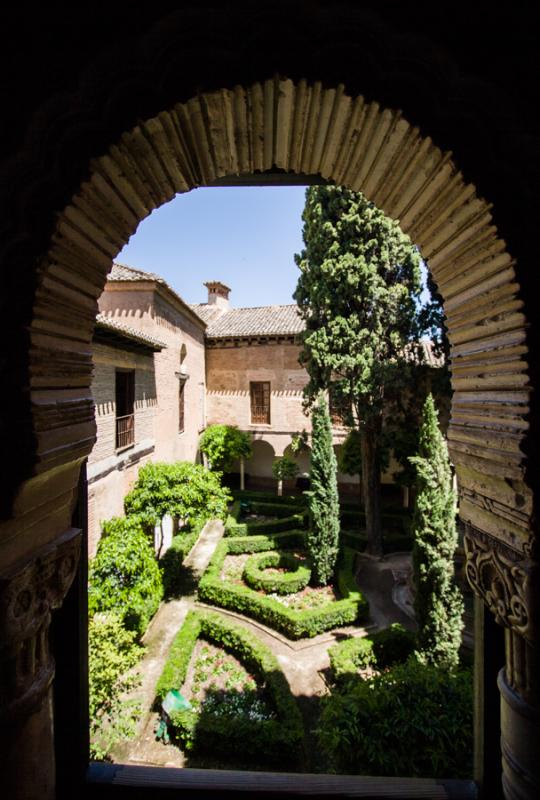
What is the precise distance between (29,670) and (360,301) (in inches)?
470

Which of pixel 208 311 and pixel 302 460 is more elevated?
pixel 208 311

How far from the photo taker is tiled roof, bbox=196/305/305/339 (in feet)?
63.6

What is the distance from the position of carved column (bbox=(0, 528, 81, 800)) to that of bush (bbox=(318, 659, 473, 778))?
138 inches

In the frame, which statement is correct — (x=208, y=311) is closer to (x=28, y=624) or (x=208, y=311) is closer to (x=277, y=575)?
(x=277, y=575)

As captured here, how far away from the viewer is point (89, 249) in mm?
1532

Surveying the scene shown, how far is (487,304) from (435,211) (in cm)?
44

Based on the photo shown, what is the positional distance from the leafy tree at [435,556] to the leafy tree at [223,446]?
36.3ft

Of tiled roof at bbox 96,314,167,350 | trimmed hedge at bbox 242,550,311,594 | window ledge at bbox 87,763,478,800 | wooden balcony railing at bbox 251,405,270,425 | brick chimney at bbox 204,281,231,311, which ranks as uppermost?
brick chimney at bbox 204,281,231,311

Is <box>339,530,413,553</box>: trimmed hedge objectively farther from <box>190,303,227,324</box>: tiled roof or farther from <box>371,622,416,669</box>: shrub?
<box>190,303,227,324</box>: tiled roof

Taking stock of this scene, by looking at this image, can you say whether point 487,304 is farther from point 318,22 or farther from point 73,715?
point 73,715

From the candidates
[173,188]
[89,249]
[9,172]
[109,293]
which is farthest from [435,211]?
[109,293]

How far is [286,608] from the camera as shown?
30.8 feet

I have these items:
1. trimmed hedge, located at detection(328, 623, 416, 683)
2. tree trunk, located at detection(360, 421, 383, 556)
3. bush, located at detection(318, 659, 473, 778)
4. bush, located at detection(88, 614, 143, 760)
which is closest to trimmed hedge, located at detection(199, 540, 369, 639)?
trimmed hedge, located at detection(328, 623, 416, 683)

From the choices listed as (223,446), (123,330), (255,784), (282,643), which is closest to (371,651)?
(282,643)
